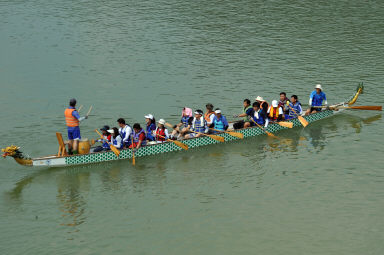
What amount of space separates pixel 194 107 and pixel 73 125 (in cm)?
784

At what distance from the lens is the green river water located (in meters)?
16.5

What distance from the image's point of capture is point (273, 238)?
16.2 meters

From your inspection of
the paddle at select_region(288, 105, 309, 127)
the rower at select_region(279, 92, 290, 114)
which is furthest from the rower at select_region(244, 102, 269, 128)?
the paddle at select_region(288, 105, 309, 127)

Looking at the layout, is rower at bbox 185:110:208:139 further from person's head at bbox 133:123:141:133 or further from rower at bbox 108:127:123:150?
rower at bbox 108:127:123:150

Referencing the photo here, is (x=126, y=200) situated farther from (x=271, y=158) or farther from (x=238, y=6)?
(x=238, y=6)

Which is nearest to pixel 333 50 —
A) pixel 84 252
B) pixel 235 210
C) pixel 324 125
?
pixel 324 125

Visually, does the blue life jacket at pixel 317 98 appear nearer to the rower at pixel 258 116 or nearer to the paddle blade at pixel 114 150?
the rower at pixel 258 116

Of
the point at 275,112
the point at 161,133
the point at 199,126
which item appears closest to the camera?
the point at 161,133

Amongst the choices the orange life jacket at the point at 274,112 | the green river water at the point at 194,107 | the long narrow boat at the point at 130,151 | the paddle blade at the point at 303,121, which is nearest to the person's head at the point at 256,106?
the long narrow boat at the point at 130,151

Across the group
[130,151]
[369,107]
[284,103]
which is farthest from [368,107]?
[130,151]

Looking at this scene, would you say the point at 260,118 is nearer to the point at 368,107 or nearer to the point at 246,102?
the point at 246,102

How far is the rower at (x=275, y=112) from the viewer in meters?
24.0

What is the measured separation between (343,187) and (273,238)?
4.30 m

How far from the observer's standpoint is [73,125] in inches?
810
